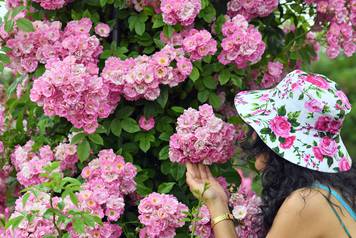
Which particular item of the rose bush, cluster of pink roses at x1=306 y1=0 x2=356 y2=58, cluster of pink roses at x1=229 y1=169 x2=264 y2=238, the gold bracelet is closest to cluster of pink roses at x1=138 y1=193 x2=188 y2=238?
the rose bush

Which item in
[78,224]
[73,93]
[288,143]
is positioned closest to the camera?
[78,224]

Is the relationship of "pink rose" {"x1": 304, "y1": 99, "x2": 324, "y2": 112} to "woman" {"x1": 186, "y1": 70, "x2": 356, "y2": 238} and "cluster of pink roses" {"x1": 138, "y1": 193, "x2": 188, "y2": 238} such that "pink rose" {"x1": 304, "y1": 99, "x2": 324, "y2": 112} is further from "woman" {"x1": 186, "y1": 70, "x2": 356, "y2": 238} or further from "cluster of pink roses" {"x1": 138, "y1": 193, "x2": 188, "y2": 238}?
"cluster of pink roses" {"x1": 138, "y1": 193, "x2": 188, "y2": 238}

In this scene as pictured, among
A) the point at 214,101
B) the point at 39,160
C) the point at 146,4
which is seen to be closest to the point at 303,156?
the point at 214,101

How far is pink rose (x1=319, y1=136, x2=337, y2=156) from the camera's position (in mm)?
2316

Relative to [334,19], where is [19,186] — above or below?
below

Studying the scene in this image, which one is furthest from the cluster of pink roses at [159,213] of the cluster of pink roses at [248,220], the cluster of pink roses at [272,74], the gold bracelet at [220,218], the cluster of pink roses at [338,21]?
the cluster of pink roses at [338,21]

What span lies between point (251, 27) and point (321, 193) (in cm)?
70

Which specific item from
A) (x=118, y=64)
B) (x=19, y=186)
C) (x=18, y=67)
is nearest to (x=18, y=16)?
(x=18, y=67)

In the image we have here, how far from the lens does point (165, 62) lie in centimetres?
257

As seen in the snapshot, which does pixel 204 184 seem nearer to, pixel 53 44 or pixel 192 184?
pixel 192 184

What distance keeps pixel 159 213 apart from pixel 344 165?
610 millimetres

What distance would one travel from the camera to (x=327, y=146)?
2324mm

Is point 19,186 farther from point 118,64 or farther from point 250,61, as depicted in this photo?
point 250,61

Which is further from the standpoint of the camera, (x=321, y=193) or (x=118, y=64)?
(x=118, y=64)
